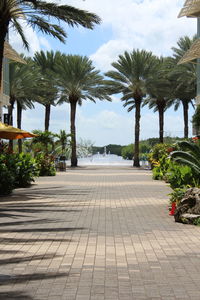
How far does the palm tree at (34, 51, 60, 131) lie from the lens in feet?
158

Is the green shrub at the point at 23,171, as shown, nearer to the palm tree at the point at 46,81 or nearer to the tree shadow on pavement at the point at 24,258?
the tree shadow on pavement at the point at 24,258

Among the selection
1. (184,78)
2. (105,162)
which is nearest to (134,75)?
(184,78)

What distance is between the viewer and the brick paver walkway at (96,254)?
5102 millimetres

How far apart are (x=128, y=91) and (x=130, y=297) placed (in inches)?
1746

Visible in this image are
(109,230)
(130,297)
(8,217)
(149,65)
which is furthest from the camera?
(149,65)

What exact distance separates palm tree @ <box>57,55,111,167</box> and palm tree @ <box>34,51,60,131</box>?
3.22 feet

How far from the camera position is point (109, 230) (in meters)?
8.88

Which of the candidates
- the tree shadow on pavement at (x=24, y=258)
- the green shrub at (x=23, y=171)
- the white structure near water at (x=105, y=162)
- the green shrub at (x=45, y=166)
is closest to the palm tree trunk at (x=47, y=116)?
the white structure near water at (x=105, y=162)

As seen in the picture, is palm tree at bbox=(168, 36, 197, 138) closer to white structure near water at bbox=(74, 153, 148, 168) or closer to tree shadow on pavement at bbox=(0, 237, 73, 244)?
white structure near water at bbox=(74, 153, 148, 168)

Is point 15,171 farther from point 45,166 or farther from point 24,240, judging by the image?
point 45,166

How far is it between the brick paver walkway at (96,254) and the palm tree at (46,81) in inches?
1447

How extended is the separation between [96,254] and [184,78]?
132 ft

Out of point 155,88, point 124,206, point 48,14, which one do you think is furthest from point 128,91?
point 124,206

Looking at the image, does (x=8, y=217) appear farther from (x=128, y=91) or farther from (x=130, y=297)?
(x=128, y=91)
